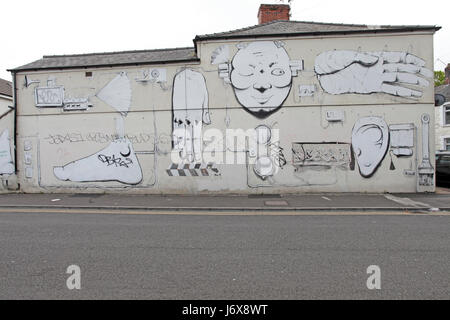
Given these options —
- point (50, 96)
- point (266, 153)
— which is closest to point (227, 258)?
point (266, 153)

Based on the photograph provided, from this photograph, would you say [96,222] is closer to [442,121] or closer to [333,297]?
[333,297]

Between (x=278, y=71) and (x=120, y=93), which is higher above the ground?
(x=278, y=71)

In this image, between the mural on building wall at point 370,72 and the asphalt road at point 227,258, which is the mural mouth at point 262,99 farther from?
the asphalt road at point 227,258

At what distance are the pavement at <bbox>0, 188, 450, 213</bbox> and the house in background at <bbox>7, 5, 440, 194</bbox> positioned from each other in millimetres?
792

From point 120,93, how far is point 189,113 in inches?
124

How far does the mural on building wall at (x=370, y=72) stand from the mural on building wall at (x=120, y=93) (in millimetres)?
8019

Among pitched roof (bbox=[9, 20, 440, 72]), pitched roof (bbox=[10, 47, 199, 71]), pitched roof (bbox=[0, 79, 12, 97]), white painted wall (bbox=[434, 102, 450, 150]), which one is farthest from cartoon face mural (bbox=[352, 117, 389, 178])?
pitched roof (bbox=[0, 79, 12, 97])

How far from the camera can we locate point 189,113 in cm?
1176

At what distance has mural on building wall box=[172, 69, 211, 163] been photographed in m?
11.7

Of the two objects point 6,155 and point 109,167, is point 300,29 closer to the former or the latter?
point 109,167

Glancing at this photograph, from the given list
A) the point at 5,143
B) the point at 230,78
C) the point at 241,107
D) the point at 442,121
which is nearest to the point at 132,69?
the point at 230,78

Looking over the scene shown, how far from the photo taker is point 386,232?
593 cm

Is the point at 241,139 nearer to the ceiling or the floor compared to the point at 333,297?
nearer to the ceiling

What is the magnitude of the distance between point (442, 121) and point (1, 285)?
28.5m
